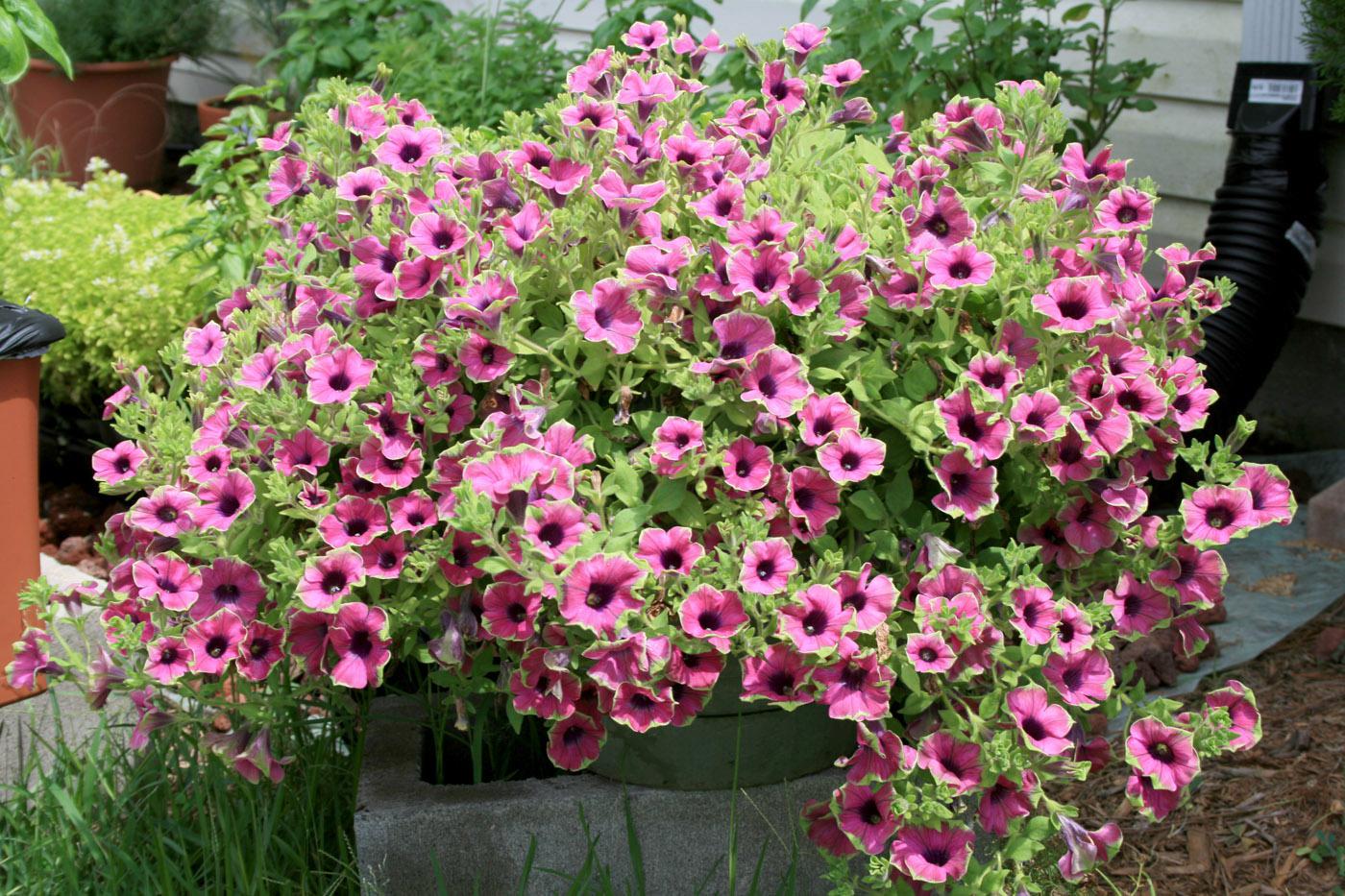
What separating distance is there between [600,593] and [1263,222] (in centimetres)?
250

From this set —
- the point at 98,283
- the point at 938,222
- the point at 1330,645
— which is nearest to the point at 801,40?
the point at 938,222

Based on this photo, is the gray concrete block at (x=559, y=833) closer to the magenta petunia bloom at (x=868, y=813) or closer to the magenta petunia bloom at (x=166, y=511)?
the magenta petunia bloom at (x=868, y=813)

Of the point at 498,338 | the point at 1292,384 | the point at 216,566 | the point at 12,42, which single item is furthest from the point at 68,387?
the point at 1292,384

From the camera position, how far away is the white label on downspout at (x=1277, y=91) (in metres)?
3.50

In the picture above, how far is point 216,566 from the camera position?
6.21ft

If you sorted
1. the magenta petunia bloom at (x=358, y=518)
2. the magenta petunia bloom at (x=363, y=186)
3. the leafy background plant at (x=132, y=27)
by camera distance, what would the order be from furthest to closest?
the leafy background plant at (x=132, y=27) < the magenta petunia bloom at (x=363, y=186) < the magenta petunia bloom at (x=358, y=518)

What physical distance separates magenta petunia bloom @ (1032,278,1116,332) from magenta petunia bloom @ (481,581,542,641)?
0.73 metres

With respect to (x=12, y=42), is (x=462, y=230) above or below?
below

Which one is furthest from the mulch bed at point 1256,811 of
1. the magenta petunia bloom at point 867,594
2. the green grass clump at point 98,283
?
the green grass clump at point 98,283

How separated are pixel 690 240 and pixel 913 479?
1.52 ft

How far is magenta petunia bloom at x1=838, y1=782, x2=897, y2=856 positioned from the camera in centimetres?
178

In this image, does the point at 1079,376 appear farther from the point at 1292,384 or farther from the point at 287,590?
the point at 1292,384

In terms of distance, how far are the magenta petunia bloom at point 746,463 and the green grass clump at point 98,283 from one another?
2202mm

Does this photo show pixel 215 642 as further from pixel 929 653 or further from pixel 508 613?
pixel 929 653
